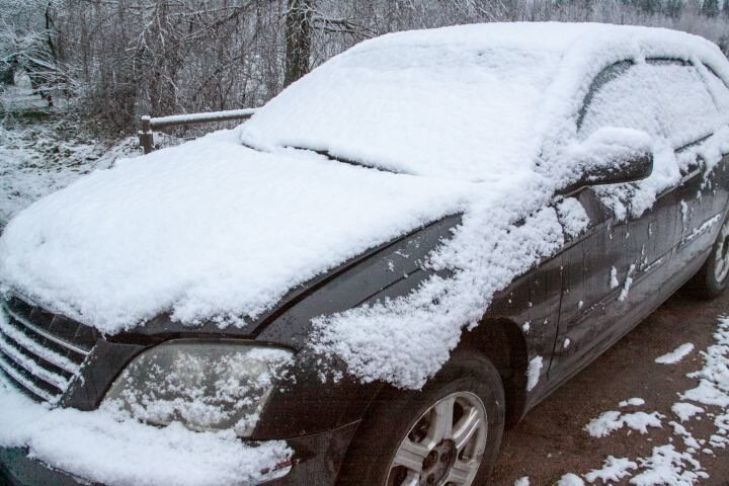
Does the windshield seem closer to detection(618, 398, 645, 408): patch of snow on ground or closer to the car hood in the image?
the car hood

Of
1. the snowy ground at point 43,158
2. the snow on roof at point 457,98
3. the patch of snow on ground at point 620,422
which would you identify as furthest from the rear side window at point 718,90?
the snowy ground at point 43,158

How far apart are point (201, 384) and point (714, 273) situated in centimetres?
377

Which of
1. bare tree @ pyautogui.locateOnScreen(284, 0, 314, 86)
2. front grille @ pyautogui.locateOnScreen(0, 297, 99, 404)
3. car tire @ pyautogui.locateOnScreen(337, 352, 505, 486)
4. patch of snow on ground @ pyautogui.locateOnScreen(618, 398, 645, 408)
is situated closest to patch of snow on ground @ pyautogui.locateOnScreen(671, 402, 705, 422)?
patch of snow on ground @ pyautogui.locateOnScreen(618, 398, 645, 408)

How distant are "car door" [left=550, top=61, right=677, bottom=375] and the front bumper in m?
1.08

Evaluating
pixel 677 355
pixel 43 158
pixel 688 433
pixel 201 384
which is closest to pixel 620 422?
pixel 688 433

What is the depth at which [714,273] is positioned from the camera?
154 inches

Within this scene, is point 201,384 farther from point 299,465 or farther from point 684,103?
point 684,103

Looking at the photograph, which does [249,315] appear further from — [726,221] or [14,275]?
[726,221]

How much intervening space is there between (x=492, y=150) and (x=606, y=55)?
0.87 metres

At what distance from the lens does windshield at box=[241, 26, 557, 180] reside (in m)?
2.15

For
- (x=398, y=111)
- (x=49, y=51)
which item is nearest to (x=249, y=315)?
(x=398, y=111)

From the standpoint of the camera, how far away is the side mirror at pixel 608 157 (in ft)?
7.12

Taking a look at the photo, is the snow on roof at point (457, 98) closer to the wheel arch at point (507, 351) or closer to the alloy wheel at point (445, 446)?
the wheel arch at point (507, 351)

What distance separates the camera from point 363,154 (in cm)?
231
